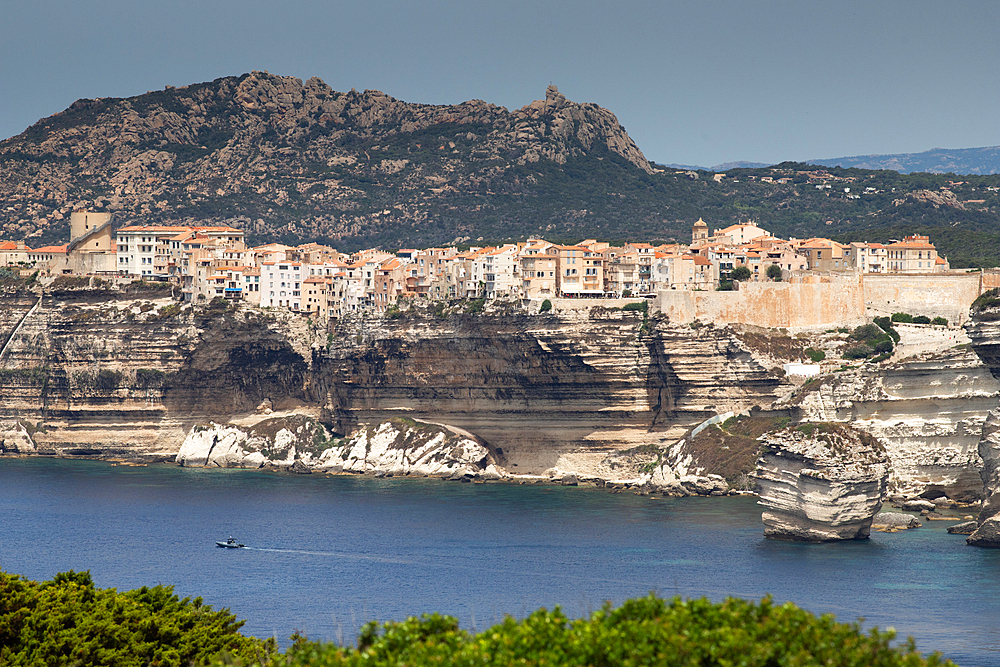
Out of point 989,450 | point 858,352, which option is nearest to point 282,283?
point 858,352

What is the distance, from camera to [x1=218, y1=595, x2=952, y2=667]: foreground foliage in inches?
879

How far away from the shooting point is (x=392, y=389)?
3750 inches

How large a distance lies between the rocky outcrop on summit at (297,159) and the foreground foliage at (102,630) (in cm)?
13113

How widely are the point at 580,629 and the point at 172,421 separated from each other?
3208 inches

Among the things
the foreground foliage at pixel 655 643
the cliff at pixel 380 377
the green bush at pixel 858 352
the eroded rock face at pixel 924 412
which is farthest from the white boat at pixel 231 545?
the foreground foliage at pixel 655 643

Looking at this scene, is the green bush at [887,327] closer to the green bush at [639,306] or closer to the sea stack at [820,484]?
the green bush at [639,306]

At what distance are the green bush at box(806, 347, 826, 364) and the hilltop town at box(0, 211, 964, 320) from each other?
225 inches

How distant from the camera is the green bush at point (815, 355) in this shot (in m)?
84.2

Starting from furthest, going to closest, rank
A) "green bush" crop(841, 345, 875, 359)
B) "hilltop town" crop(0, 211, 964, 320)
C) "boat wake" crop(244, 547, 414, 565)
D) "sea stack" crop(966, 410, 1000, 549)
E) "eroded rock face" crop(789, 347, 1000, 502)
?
"hilltop town" crop(0, 211, 964, 320) < "green bush" crop(841, 345, 875, 359) < "eroded rock face" crop(789, 347, 1000, 502) < "boat wake" crop(244, 547, 414, 565) < "sea stack" crop(966, 410, 1000, 549)

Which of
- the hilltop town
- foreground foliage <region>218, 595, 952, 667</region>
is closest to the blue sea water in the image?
the hilltop town

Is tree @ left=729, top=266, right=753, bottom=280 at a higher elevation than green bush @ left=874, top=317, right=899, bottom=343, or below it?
higher

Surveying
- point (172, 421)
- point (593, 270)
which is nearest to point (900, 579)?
point (593, 270)

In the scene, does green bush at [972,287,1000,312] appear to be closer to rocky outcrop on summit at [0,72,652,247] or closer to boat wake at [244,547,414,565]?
boat wake at [244,547,414,565]

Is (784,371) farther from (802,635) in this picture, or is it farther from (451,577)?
(802,635)
